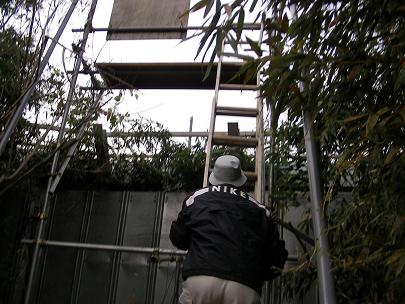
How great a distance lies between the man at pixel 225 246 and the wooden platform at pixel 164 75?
218 centimetres

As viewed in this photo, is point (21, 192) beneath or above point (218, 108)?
beneath

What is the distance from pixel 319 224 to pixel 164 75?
346 cm

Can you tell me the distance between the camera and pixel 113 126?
4348 mm

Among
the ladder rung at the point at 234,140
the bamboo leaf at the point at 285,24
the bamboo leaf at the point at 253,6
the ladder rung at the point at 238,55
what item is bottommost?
the ladder rung at the point at 238,55

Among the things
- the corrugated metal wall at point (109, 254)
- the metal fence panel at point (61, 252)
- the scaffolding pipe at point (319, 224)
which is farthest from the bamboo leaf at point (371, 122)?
the metal fence panel at point (61, 252)

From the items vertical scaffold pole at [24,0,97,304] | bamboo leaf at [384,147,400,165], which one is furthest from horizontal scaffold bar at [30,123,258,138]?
bamboo leaf at [384,147,400,165]

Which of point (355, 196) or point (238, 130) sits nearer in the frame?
point (355, 196)

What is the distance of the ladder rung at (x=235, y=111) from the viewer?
12.4 ft

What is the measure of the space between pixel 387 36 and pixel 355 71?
172 mm

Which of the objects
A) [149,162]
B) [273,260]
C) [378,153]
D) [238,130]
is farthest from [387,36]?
[149,162]

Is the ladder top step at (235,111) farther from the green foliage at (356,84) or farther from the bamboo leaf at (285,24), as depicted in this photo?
the bamboo leaf at (285,24)

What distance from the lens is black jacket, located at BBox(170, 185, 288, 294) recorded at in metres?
2.22

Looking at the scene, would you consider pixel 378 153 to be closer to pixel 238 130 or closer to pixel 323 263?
pixel 323 263

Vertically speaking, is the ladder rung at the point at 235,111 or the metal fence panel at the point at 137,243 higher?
the ladder rung at the point at 235,111
